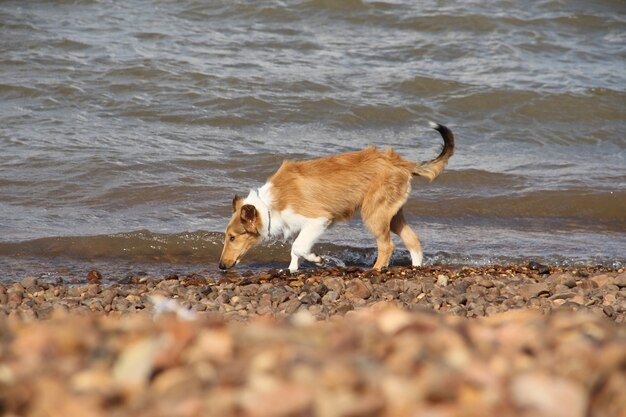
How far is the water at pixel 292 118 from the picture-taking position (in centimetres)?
1077

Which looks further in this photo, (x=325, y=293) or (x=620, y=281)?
(x=620, y=281)

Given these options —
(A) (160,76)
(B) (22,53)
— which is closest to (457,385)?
(A) (160,76)

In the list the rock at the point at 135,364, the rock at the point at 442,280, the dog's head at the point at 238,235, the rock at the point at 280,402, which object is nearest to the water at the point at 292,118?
the dog's head at the point at 238,235

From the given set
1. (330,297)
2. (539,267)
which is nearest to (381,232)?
(539,267)

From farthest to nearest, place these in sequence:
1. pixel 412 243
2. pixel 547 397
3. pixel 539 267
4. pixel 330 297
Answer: pixel 412 243 → pixel 539 267 → pixel 330 297 → pixel 547 397

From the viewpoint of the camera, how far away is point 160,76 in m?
16.5

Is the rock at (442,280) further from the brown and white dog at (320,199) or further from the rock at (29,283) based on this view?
the rock at (29,283)

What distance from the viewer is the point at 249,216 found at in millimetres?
9305

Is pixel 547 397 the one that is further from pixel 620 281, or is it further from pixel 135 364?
pixel 620 281

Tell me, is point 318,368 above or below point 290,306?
above

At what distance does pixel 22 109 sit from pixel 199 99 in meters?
2.79

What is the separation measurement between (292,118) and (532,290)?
26.6ft

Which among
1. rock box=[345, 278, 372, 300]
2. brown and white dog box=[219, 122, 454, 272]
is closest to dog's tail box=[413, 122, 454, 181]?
brown and white dog box=[219, 122, 454, 272]

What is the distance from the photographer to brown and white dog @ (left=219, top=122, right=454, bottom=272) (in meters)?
9.42
